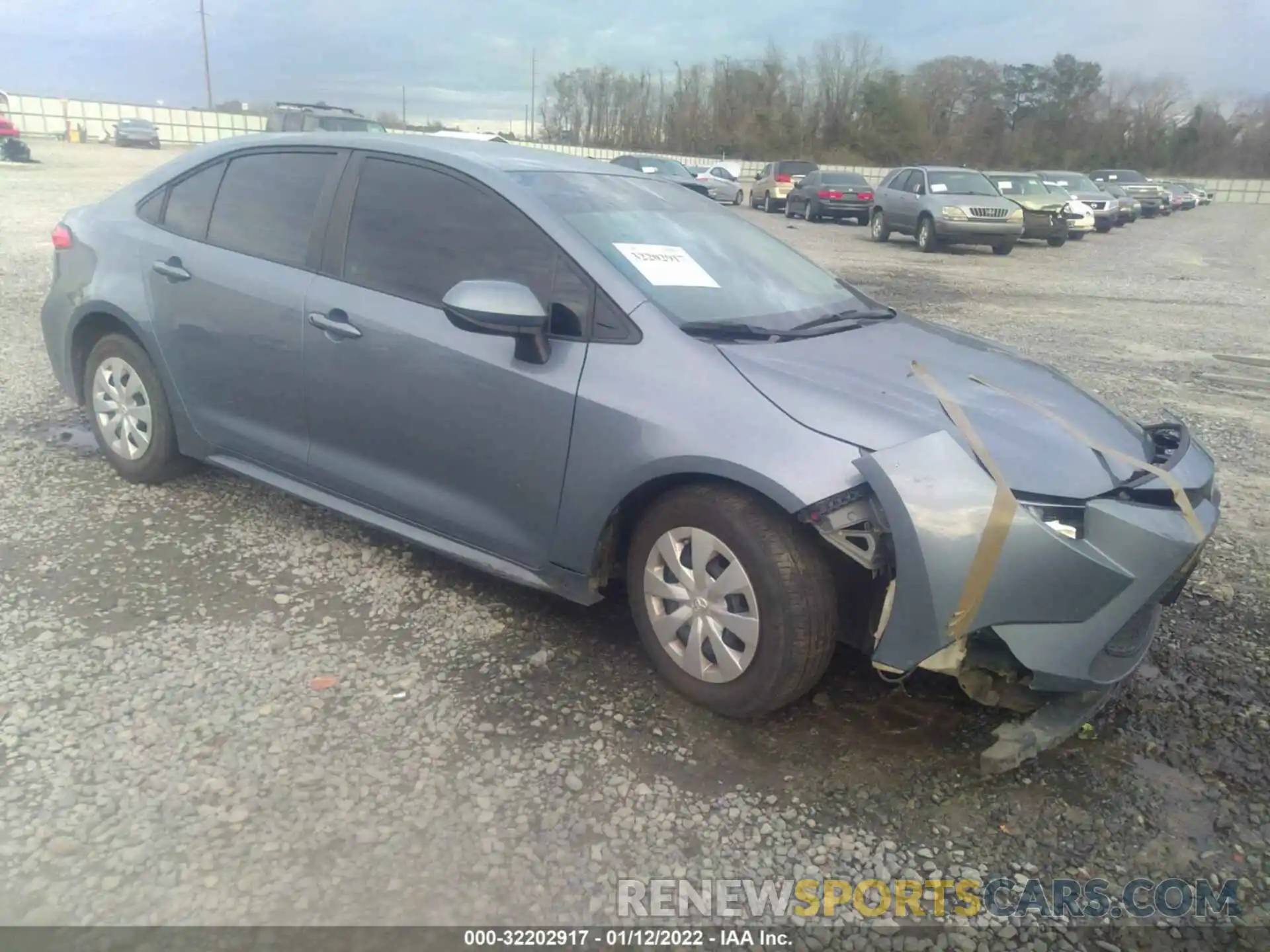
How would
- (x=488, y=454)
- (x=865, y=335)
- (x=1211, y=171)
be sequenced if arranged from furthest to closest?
(x=1211, y=171)
(x=865, y=335)
(x=488, y=454)

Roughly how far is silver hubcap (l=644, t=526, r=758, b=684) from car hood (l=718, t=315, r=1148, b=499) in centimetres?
51

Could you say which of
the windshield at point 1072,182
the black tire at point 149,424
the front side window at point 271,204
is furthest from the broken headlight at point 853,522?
the windshield at point 1072,182

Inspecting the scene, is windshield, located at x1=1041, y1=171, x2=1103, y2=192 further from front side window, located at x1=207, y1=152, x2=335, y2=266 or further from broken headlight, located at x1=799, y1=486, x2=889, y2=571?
broken headlight, located at x1=799, y1=486, x2=889, y2=571

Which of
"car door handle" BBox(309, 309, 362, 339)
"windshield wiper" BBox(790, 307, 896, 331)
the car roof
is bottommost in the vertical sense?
"car door handle" BBox(309, 309, 362, 339)

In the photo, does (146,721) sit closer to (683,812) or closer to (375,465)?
(375,465)

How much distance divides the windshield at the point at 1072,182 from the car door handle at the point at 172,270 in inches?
1132

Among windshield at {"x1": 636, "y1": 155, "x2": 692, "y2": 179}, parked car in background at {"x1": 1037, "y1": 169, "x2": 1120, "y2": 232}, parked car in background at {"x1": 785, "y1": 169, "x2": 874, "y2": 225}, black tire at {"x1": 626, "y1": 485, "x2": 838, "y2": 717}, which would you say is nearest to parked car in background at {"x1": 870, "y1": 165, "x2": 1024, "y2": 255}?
parked car in background at {"x1": 785, "y1": 169, "x2": 874, "y2": 225}

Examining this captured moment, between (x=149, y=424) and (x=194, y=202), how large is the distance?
1.06 meters

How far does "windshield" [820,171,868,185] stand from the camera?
87.1 ft

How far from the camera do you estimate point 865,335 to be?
11.9ft

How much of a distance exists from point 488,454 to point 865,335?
58.8 inches

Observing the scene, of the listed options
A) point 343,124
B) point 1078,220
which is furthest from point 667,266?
point 1078,220

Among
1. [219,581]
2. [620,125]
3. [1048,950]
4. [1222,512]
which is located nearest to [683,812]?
[1048,950]

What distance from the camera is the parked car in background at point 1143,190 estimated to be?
126 ft
